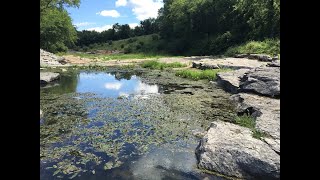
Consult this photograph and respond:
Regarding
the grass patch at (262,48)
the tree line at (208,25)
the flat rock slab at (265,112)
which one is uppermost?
the tree line at (208,25)

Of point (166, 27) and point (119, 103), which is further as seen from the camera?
point (166, 27)

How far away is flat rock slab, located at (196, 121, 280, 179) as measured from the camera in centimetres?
607

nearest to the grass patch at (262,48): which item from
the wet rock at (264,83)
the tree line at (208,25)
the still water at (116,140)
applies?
the tree line at (208,25)

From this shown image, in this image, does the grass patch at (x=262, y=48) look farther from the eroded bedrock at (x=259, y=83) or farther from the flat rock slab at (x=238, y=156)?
the flat rock slab at (x=238, y=156)

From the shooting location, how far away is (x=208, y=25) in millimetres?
53344

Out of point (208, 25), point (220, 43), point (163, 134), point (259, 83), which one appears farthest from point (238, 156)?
point (208, 25)

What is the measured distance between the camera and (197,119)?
36.2 feet

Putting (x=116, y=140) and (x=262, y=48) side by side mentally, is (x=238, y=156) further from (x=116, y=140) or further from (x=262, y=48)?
(x=262, y=48)

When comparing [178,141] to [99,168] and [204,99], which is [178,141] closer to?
[99,168]

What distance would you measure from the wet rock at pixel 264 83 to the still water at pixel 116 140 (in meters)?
3.98

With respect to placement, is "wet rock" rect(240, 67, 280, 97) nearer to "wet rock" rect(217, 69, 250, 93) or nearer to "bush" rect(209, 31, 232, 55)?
"wet rock" rect(217, 69, 250, 93)

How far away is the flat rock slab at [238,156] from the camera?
6.07 metres
